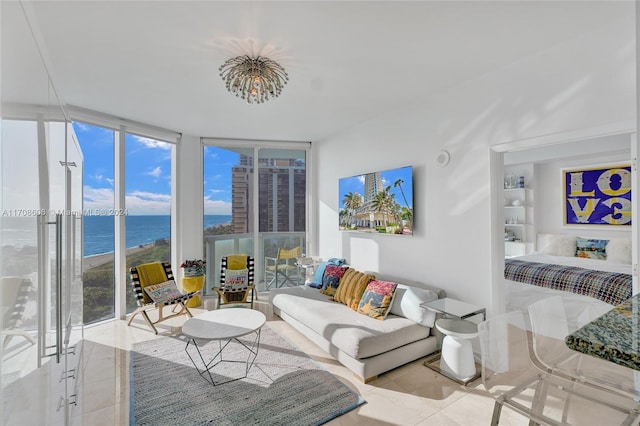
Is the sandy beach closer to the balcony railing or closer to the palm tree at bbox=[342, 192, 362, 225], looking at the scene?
the balcony railing

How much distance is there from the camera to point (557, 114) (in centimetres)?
236

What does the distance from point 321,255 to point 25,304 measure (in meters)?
4.57

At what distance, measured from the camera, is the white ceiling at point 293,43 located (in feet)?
6.15

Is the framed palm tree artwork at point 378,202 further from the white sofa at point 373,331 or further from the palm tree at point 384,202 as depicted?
the white sofa at point 373,331

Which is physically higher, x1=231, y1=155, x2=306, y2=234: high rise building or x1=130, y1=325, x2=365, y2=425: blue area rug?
x1=231, y1=155, x2=306, y2=234: high rise building

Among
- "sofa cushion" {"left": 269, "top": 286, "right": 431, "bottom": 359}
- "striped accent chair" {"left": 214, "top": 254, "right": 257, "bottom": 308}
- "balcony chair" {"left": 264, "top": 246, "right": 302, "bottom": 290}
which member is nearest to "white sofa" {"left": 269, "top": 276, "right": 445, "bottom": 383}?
"sofa cushion" {"left": 269, "top": 286, "right": 431, "bottom": 359}

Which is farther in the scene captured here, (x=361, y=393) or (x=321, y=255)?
(x=321, y=255)

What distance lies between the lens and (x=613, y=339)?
714 mm

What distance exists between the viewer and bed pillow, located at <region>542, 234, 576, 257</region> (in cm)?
488

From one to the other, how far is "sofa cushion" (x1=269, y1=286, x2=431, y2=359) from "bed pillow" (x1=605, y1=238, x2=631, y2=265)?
11.4 feet

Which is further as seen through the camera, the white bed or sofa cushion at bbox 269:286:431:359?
the white bed

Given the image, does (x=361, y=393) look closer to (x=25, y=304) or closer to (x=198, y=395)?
(x=198, y=395)

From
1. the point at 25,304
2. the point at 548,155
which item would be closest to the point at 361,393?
the point at 25,304

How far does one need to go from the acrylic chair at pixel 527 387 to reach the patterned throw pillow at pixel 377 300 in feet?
5.02
